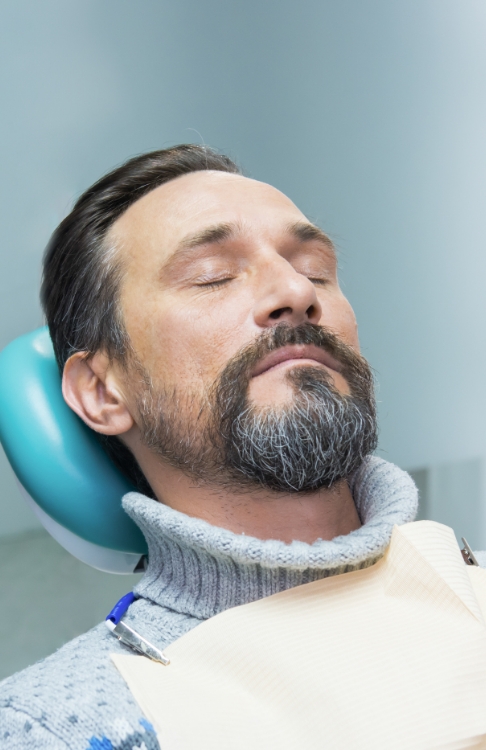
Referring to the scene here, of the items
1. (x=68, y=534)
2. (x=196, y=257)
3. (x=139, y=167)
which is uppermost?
(x=139, y=167)

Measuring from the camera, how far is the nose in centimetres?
84

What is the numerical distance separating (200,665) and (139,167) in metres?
0.80

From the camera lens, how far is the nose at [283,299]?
2.75 feet

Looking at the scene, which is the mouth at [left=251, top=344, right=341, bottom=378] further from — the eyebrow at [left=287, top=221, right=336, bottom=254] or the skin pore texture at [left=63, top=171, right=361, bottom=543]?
the eyebrow at [left=287, top=221, right=336, bottom=254]

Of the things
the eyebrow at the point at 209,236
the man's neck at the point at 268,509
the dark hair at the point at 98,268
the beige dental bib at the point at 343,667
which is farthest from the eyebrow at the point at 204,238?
the beige dental bib at the point at 343,667

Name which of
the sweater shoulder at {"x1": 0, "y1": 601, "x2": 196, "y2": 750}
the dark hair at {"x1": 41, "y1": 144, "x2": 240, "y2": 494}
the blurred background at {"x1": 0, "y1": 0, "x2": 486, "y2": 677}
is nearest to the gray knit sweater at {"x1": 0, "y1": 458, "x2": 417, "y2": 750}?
the sweater shoulder at {"x1": 0, "y1": 601, "x2": 196, "y2": 750}

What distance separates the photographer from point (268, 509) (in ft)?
2.80

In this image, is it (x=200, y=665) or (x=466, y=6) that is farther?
(x=466, y=6)

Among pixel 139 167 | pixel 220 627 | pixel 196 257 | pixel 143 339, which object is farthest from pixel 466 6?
pixel 220 627

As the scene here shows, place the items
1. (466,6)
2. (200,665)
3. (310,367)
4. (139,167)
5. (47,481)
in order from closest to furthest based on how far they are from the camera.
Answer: (200,665) < (310,367) < (47,481) < (139,167) < (466,6)

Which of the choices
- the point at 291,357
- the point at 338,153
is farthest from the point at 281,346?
the point at 338,153

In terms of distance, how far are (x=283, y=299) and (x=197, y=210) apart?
0.22 m

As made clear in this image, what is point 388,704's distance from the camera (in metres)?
0.62

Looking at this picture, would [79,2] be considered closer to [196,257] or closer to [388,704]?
[196,257]
